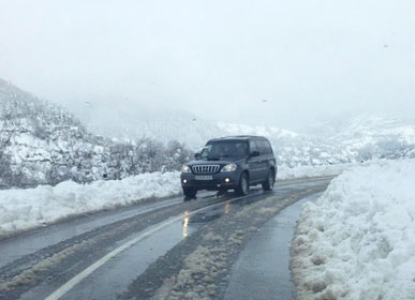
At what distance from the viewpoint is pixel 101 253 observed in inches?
269

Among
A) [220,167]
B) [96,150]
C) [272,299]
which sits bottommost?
[272,299]

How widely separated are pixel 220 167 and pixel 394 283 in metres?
11.5

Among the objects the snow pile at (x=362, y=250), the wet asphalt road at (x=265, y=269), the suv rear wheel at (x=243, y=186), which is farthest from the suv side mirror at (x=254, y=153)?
the snow pile at (x=362, y=250)

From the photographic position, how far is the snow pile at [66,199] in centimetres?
984

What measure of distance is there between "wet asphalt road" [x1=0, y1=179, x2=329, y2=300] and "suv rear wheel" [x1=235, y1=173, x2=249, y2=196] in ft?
13.0

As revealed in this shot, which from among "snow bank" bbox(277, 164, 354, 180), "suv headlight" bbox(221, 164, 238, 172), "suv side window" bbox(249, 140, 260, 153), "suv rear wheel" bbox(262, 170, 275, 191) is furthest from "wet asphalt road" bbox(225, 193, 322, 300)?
"snow bank" bbox(277, 164, 354, 180)

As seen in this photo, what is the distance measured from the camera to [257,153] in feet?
55.1

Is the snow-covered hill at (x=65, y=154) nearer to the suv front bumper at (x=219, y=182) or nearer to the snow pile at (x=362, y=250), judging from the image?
the suv front bumper at (x=219, y=182)

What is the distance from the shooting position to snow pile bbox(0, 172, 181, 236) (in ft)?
32.3

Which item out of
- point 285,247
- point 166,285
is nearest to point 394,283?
point 166,285

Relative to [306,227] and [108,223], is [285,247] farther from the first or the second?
[108,223]

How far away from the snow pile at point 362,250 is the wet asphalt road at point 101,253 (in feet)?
3.29

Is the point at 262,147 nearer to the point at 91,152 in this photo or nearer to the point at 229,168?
the point at 229,168

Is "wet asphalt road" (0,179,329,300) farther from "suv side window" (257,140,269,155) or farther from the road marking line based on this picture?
"suv side window" (257,140,269,155)
